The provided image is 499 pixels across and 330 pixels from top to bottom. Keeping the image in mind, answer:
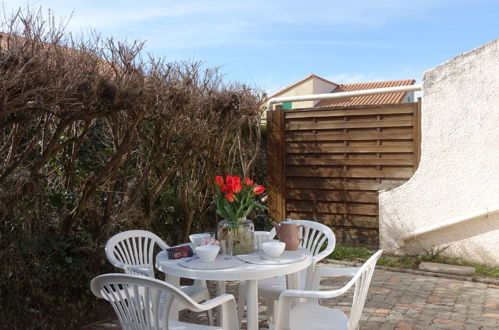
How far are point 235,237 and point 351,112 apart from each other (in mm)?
4131

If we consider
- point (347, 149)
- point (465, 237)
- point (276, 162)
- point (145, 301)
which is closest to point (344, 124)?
point (347, 149)

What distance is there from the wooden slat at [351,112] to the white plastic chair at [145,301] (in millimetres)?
4666

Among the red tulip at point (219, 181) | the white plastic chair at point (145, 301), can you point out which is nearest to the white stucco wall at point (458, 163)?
the red tulip at point (219, 181)

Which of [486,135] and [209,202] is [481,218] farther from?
[209,202]

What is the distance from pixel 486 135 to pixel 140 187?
4090 mm

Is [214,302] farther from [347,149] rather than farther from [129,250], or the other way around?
[347,149]

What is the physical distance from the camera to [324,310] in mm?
2965

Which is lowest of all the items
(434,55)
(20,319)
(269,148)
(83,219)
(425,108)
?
(20,319)

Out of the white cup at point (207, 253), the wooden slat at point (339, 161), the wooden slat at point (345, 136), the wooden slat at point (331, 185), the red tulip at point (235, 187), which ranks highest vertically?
the wooden slat at point (345, 136)

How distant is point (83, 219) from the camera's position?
13.8 feet

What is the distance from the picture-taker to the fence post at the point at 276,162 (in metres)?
7.38

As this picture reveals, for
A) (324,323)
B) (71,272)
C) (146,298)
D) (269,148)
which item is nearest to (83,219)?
(71,272)

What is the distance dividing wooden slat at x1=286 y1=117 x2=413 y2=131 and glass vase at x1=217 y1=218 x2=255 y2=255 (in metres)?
3.97

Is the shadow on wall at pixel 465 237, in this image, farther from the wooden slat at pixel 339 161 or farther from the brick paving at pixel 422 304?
the wooden slat at pixel 339 161
